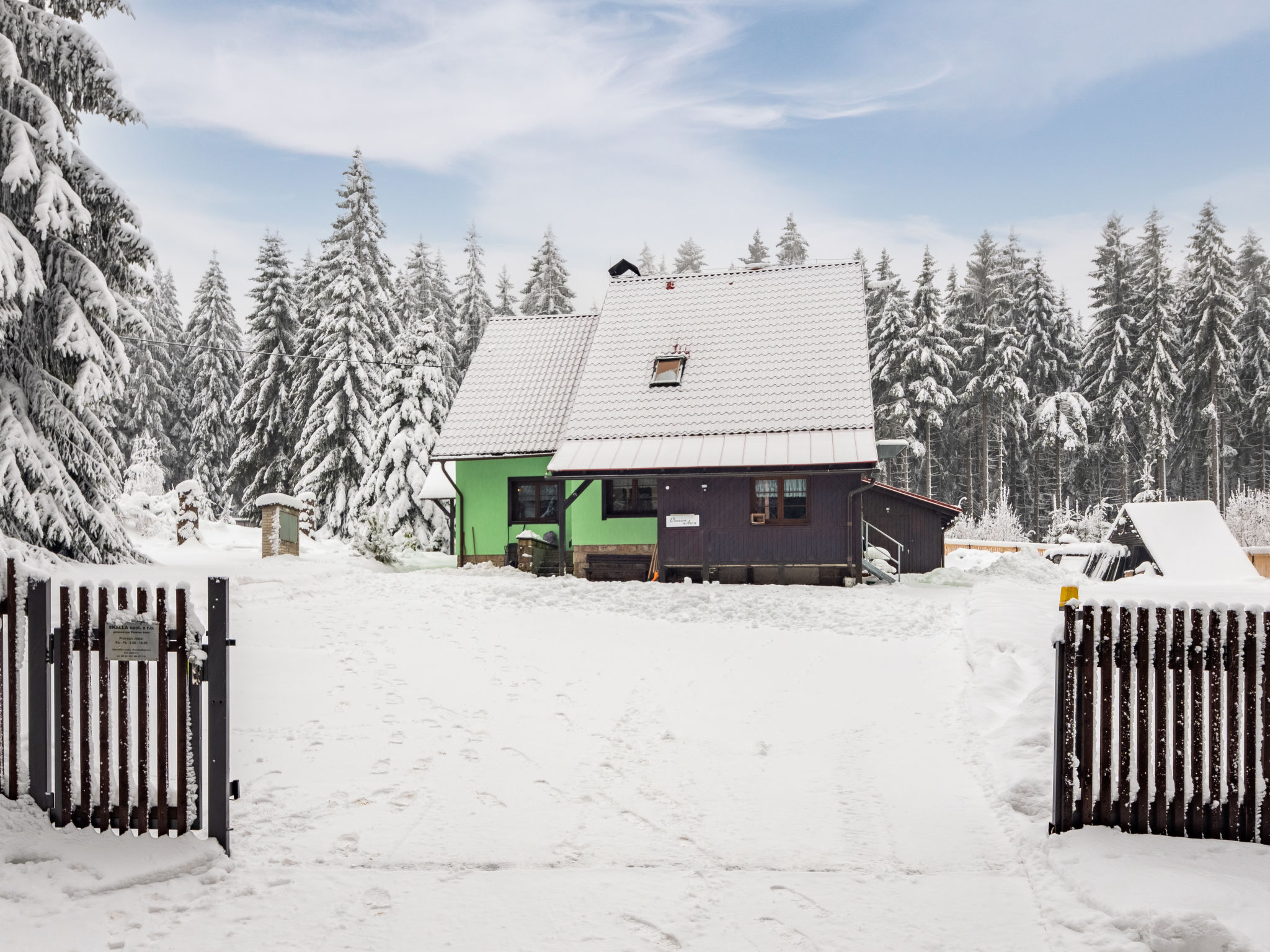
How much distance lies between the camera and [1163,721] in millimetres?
5383

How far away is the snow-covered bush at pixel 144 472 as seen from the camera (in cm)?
3891

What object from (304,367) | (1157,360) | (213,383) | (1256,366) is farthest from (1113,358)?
(213,383)

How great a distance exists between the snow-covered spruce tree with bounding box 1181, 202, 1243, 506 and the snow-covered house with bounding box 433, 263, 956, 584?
30.4 metres

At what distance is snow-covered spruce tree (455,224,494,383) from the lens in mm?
52719

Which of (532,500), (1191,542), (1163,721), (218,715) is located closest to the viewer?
(218,715)

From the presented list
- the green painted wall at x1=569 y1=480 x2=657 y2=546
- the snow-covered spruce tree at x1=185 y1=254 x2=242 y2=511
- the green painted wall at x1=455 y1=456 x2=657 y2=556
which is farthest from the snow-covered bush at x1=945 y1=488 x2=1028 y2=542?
the snow-covered spruce tree at x1=185 y1=254 x2=242 y2=511

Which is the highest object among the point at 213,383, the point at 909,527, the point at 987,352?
the point at 987,352

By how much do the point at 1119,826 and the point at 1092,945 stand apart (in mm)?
1406

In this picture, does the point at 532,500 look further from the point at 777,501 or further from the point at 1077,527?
the point at 1077,527

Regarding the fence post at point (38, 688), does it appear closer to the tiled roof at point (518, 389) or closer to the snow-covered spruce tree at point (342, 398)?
the tiled roof at point (518, 389)

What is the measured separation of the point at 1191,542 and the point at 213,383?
44.2 m

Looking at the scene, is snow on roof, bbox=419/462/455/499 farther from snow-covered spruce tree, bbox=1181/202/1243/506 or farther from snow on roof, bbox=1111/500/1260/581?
snow-covered spruce tree, bbox=1181/202/1243/506

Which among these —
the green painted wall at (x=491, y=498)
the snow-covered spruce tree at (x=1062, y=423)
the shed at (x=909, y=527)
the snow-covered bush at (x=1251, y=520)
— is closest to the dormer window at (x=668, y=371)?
the green painted wall at (x=491, y=498)

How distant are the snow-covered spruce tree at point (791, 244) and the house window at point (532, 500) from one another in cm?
4331
